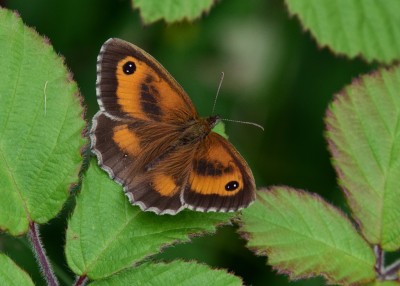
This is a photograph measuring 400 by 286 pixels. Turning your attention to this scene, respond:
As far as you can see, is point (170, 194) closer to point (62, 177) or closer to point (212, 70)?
point (62, 177)

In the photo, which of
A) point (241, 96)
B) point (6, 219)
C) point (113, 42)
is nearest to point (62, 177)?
point (6, 219)

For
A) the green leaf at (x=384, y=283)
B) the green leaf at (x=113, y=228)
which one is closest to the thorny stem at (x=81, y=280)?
the green leaf at (x=113, y=228)

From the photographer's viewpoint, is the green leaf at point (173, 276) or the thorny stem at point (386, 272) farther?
the thorny stem at point (386, 272)

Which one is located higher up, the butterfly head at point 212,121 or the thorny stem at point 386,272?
the butterfly head at point 212,121

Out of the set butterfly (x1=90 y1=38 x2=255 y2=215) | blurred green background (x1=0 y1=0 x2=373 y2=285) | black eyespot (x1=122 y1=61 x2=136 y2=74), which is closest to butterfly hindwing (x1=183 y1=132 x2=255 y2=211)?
butterfly (x1=90 y1=38 x2=255 y2=215)

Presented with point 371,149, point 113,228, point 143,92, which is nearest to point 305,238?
point 371,149

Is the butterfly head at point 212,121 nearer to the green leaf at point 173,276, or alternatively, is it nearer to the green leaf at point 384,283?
the green leaf at point 173,276
